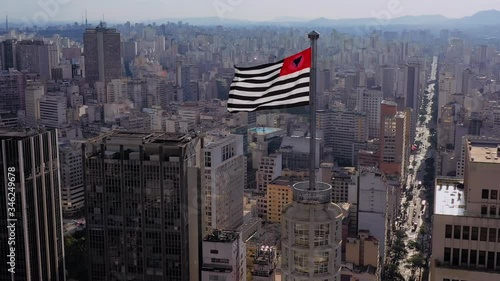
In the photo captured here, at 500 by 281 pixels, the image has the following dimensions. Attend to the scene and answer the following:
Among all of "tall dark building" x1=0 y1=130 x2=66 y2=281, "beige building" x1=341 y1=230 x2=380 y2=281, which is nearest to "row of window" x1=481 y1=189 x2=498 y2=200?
"tall dark building" x1=0 y1=130 x2=66 y2=281

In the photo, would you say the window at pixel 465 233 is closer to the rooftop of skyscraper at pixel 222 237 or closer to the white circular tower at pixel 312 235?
the white circular tower at pixel 312 235

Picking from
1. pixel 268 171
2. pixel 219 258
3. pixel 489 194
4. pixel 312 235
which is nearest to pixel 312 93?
pixel 312 235

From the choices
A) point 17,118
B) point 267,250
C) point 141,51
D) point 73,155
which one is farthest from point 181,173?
point 141,51

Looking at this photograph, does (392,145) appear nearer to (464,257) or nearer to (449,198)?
(449,198)

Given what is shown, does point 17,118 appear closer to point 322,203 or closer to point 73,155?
point 73,155

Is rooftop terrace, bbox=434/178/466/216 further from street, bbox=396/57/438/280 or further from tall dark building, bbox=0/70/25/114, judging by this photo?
tall dark building, bbox=0/70/25/114

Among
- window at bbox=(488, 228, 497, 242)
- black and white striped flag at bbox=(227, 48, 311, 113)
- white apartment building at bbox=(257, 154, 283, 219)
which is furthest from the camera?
white apartment building at bbox=(257, 154, 283, 219)

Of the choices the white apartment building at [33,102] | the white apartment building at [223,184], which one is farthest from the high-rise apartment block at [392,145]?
the white apartment building at [33,102]
